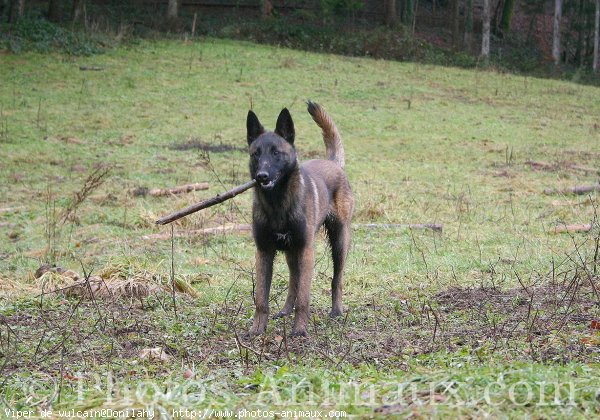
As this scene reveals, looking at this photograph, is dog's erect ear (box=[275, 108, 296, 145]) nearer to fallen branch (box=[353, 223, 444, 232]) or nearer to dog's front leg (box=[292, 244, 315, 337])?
dog's front leg (box=[292, 244, 315, 337])

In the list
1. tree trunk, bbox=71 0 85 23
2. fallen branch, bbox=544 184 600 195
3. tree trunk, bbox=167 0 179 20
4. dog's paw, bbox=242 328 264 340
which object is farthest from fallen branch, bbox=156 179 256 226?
tree trunk, bbox=167 0 179 20

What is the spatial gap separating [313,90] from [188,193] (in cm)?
1180

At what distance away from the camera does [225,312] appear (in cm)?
751

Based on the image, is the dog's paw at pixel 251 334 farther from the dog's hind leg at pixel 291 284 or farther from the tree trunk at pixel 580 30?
the tree trunk at pixel 580 30

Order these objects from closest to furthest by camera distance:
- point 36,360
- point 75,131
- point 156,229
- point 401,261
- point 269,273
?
point 36,360 → point 269,273 → point 401,261 → point 156,229 → point 75,131

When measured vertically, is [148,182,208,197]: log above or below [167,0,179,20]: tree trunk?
below

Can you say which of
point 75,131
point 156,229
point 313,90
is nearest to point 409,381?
point 156,229

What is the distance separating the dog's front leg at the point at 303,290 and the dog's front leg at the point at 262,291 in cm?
25

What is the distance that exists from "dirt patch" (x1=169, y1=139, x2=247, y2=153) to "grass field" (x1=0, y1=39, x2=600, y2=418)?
13 cm

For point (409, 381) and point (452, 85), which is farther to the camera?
point (452, 85)

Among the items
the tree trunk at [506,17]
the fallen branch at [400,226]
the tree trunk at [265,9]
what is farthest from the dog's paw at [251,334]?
the tree trunk at [506,17]

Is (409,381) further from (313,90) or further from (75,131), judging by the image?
(313,90)

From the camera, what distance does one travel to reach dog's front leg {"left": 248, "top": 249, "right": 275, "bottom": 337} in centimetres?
710

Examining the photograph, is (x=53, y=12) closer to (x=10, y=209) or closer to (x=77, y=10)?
(x=77, y=10)
